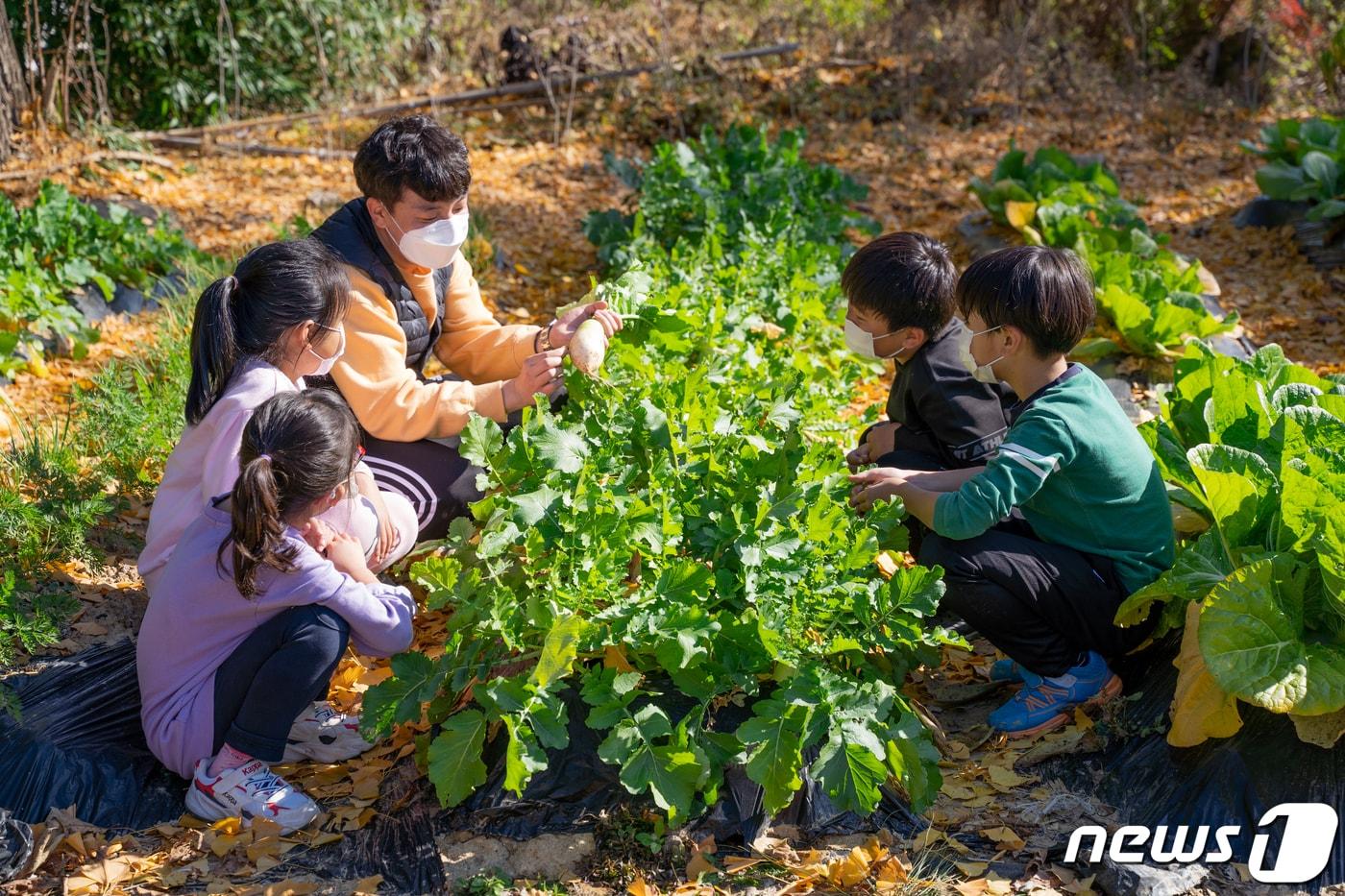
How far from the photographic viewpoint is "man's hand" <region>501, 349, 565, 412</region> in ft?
11.6

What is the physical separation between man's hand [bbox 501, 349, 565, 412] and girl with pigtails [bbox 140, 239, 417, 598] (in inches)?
20.7

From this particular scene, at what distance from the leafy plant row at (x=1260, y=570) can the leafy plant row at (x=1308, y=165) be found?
4.19 meters

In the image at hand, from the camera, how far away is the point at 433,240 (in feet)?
→ 12.1

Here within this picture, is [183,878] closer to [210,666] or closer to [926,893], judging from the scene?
[210,666]

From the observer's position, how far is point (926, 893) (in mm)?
2572

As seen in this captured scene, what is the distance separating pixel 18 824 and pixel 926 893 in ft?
6.55

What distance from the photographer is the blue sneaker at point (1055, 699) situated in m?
3.15

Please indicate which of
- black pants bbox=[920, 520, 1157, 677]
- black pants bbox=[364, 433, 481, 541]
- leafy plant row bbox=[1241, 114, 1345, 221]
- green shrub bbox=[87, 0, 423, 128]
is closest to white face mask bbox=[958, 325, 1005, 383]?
black pants bbox=[920, 520, 1157, 677]

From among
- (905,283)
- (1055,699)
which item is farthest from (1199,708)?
(905,283)

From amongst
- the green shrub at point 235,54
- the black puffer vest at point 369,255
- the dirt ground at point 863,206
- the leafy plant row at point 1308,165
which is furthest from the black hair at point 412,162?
the leafy plant row at point 1308,165

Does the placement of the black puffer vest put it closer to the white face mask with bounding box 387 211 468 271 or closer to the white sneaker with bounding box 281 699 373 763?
the white face mask with bounding box 387 211 468 271

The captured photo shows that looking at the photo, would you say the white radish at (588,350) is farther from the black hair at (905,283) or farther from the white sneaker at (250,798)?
the white sneaker at (250,798)

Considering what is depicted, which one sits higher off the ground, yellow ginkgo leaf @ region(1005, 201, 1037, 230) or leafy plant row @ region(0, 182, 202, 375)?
leafy plant row @ region(0, 182, 202, 375)

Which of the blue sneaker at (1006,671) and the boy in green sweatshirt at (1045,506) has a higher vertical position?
the boy in green sweatshirt at (1045,506)
